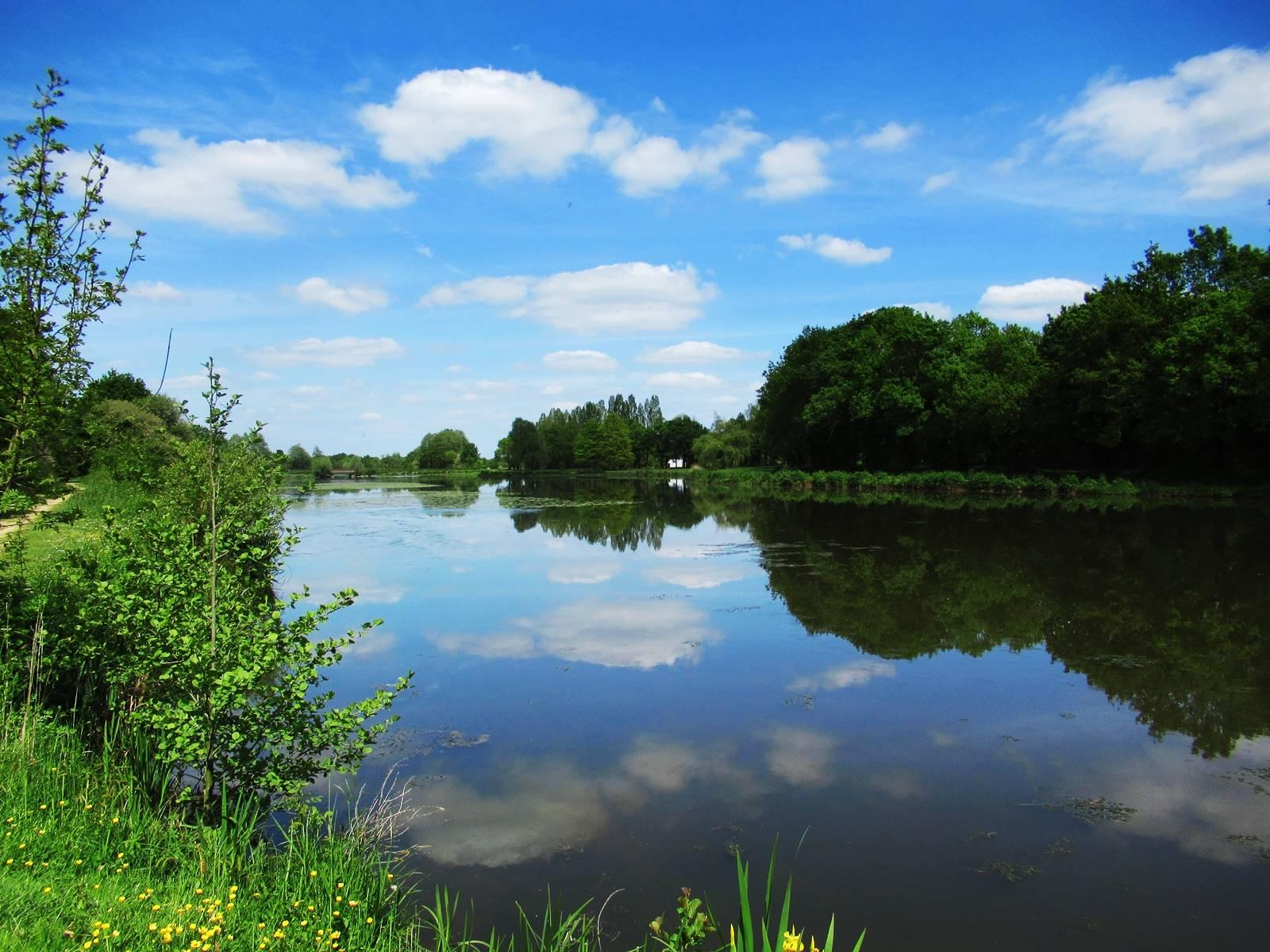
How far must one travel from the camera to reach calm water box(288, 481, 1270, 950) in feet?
17.6

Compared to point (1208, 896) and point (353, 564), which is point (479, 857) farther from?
point (353, 564)

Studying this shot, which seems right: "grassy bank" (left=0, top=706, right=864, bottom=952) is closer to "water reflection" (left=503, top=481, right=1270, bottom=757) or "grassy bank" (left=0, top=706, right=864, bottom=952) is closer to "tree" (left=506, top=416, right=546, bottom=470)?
"water reflection" (left=503, top=481, right=1270, bottom=757)

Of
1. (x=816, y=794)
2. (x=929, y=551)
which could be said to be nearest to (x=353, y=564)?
(x=929, y=551)

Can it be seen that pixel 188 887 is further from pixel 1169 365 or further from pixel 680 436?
pixel 680 436

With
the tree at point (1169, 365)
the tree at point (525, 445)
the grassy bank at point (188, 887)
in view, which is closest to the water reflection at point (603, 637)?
the grassy bank at point (188, 887)

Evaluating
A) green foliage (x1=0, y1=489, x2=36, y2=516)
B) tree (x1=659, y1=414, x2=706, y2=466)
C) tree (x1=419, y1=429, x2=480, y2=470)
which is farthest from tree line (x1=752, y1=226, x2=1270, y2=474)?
tree (x1=419, y1=429, x2=480, y2=470)

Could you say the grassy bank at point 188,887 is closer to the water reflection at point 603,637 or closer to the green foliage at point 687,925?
the green foliage at point 687,925

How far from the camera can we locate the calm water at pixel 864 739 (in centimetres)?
535

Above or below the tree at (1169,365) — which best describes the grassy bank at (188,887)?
below

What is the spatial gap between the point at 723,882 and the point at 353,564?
1794 cm

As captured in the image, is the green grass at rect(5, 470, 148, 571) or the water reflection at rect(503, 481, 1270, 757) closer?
the green grass at rect(5, 470, 148, 571)

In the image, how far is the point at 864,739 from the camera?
8.14m

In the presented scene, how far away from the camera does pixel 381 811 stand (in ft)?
18.8

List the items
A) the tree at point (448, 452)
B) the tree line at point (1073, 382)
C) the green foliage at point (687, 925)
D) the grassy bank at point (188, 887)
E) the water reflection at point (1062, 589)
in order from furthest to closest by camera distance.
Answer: the tree at point (448, 452) < the tree line at point (1073, 382) < the water reflection at point (1062, 589) < the grassy bank at point (188, 887) < the green foliage at point (687, 925)
